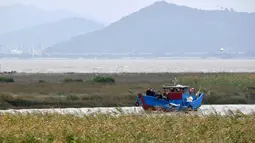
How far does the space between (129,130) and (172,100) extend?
2539cm

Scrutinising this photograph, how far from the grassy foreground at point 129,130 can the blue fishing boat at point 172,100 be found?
19590 mm

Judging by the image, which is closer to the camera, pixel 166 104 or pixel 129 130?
pixel 129 130

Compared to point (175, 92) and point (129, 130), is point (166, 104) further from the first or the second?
point (129, 130)

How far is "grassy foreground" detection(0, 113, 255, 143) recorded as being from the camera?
73.2 ft

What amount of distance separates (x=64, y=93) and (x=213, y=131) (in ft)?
123

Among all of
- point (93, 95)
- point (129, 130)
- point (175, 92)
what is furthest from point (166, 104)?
point (129, 130)

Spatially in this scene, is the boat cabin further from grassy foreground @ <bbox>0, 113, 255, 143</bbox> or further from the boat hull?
grassy foreground @ <bbox>0, 113, 255, 143</bbox>

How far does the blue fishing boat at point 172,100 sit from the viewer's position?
1907 inches

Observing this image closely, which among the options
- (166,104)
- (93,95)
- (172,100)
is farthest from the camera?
(93,95)

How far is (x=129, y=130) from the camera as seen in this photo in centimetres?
2433

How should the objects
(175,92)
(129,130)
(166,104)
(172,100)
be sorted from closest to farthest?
(129,130), (166,104), (172,100), (175,92)

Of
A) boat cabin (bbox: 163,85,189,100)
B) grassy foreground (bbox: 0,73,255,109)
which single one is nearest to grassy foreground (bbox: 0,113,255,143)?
boat cabin (bbox: 163,85,189,100)

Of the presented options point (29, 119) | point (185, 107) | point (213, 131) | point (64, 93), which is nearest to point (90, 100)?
point (64, 93)

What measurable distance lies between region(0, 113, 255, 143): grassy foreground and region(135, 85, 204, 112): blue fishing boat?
1959 centimetres
